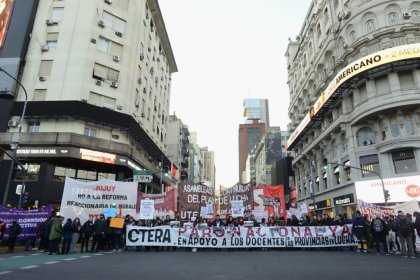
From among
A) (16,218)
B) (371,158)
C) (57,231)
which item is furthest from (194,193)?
(371,158)

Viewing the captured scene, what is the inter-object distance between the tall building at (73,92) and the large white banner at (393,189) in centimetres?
2371

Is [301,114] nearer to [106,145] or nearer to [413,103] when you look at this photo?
[413,103]

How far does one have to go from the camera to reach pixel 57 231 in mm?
13812

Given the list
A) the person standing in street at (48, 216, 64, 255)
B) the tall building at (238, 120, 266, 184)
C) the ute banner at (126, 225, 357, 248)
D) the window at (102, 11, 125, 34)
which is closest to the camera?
the person standing in street at (48, 216, 64, 255)

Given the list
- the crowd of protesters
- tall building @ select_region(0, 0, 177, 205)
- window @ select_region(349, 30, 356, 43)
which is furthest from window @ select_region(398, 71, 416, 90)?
tall building @ select_region(0, 0, 177, 205)

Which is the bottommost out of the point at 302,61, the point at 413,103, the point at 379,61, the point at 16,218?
the point at 16,218

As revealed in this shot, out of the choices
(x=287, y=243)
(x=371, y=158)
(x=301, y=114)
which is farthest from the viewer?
(x=301, y=114)

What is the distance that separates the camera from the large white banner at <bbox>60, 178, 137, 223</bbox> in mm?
15695

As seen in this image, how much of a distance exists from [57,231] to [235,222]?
9.00m

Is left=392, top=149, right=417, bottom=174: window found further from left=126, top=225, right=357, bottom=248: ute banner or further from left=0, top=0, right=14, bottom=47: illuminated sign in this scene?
left=0, top=0, right=14, bottom=47: illuminated sign

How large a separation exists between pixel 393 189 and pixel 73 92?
1262 inches

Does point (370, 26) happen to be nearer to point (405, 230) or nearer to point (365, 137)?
point (365, 137)

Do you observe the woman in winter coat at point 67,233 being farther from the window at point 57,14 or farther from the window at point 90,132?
the window at point 57,14

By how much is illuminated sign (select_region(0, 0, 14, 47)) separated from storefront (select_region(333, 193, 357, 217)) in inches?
1581
